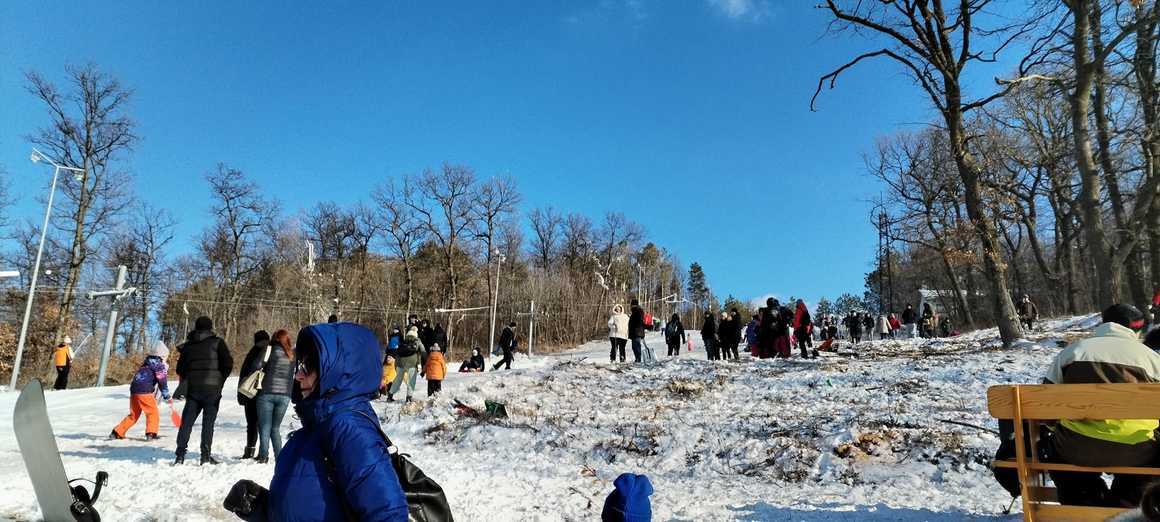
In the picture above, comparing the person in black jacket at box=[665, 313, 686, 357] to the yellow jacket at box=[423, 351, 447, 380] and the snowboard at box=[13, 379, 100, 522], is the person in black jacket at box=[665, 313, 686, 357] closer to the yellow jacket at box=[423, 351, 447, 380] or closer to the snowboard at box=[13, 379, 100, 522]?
the yellow jacket at box=[423, 351, 447, 380]

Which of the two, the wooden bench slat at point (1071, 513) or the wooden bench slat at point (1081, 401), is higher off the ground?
the wooden bench slat at point (1081, 401)

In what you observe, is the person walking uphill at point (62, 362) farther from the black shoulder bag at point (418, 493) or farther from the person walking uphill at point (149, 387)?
the black shoulder bag at point (418, 493)

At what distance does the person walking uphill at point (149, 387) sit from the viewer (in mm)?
9680

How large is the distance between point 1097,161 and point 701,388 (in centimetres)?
887

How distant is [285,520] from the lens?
91.0 inches

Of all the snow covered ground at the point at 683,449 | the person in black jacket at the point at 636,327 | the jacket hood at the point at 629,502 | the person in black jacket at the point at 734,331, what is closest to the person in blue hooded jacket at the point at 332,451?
the jacket hood at the point at 629,502

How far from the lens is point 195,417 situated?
25.9 ft

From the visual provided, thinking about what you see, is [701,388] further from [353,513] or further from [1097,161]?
[353,513]

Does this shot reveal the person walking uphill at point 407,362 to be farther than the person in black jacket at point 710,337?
No

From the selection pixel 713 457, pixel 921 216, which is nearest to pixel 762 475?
pixel 713 457

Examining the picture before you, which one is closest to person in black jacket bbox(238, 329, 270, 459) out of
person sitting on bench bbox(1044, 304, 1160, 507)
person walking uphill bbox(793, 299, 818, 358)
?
person sitting on bench bbox(1044, 304, 1160, 507)

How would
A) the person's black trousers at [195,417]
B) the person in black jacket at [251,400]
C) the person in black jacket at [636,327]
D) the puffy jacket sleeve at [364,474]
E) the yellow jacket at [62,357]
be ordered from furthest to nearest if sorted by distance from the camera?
1. the yellow jacket at [62,357]
2. the person in black jacket at [636,327]
3. the person in black jacket at [251,400]
4. the person's black trousers at [195,417]
5. the puffy jacket sleeve at [364,474]

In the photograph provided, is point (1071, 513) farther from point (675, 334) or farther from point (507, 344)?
point (675, 334)

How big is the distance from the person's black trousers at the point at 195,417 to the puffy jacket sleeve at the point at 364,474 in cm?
665
